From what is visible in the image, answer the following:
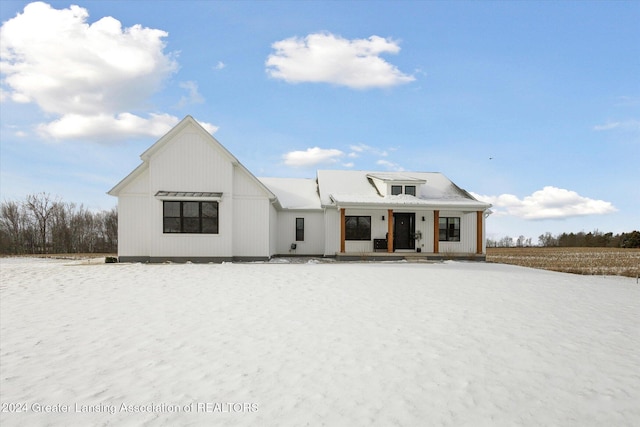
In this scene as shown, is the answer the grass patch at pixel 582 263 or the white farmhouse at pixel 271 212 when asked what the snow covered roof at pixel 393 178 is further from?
the grass patch at pixel 582 263

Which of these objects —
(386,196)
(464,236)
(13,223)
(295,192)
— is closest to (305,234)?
(295,192)

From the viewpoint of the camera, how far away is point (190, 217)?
2011cm

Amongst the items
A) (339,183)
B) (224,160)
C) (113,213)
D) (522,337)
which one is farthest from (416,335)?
(113,213)

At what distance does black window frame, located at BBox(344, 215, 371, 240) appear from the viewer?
2472 cm

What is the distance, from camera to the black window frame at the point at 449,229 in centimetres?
2539

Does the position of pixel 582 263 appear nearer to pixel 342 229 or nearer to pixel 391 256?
pixel 391 256

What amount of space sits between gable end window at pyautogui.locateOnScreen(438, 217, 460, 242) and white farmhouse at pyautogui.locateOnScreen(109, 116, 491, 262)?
0.06 m

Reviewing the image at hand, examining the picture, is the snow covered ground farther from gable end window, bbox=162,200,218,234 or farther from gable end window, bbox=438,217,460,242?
gable end window, bbox=438,217,460,242

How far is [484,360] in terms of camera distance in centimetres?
627

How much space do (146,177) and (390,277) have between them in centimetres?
1257

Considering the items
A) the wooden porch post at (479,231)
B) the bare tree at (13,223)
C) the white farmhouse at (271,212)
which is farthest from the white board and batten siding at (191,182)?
the bare tree at (13,223)

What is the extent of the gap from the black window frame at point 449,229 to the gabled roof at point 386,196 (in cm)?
118

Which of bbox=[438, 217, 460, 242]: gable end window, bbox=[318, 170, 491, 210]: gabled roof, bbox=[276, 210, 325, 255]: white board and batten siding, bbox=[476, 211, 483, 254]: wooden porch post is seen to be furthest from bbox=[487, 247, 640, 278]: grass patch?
bbox=[276, 210, 325, 255]: white board and batten siding

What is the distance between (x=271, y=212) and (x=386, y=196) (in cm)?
695
